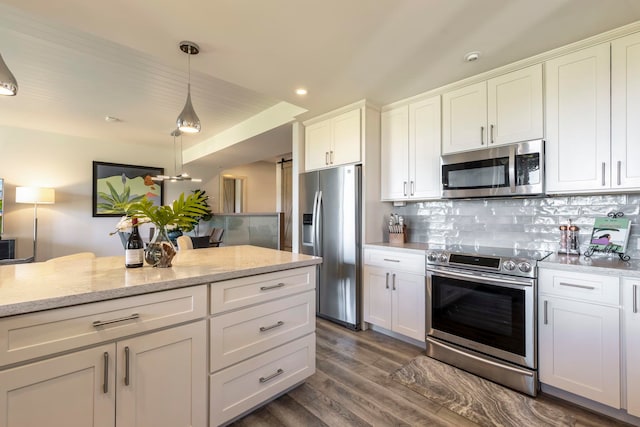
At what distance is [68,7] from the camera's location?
1685mm

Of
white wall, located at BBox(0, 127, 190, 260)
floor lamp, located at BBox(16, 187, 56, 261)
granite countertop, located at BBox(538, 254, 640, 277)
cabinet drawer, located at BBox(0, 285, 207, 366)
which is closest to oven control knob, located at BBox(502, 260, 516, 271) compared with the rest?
granite countertop, located at BBox(538, 254, 640, 277)

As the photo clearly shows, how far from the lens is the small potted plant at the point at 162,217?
1666 millimetres

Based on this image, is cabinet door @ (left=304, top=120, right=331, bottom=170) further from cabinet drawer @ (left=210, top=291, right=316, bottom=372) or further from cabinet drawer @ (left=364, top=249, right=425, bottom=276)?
cabinet drawer @ (left=210, top=291, right=316, bottom=372)

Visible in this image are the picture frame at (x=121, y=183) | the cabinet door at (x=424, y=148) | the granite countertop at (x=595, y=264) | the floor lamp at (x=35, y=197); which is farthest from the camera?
the picture frame at (x=121, y=183)

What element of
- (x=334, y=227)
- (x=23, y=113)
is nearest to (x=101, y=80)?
(x=23, y=113)

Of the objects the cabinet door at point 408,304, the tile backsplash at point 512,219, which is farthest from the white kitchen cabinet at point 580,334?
the cabinet door at point 408,304

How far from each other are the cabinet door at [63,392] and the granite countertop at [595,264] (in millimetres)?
2539

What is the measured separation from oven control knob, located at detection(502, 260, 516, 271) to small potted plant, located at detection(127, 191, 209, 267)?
2.05 metres

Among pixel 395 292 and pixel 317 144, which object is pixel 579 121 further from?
pixel 317 144

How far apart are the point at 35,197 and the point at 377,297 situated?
5.49 metres

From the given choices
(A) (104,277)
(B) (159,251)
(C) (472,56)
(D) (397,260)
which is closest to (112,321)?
(A) (104,277)

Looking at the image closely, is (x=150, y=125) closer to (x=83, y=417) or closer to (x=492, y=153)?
(x=83, y=417)

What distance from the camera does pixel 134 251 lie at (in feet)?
5.53

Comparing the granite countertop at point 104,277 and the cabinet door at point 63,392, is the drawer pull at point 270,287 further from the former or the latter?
the cabinet door at point 63,392
